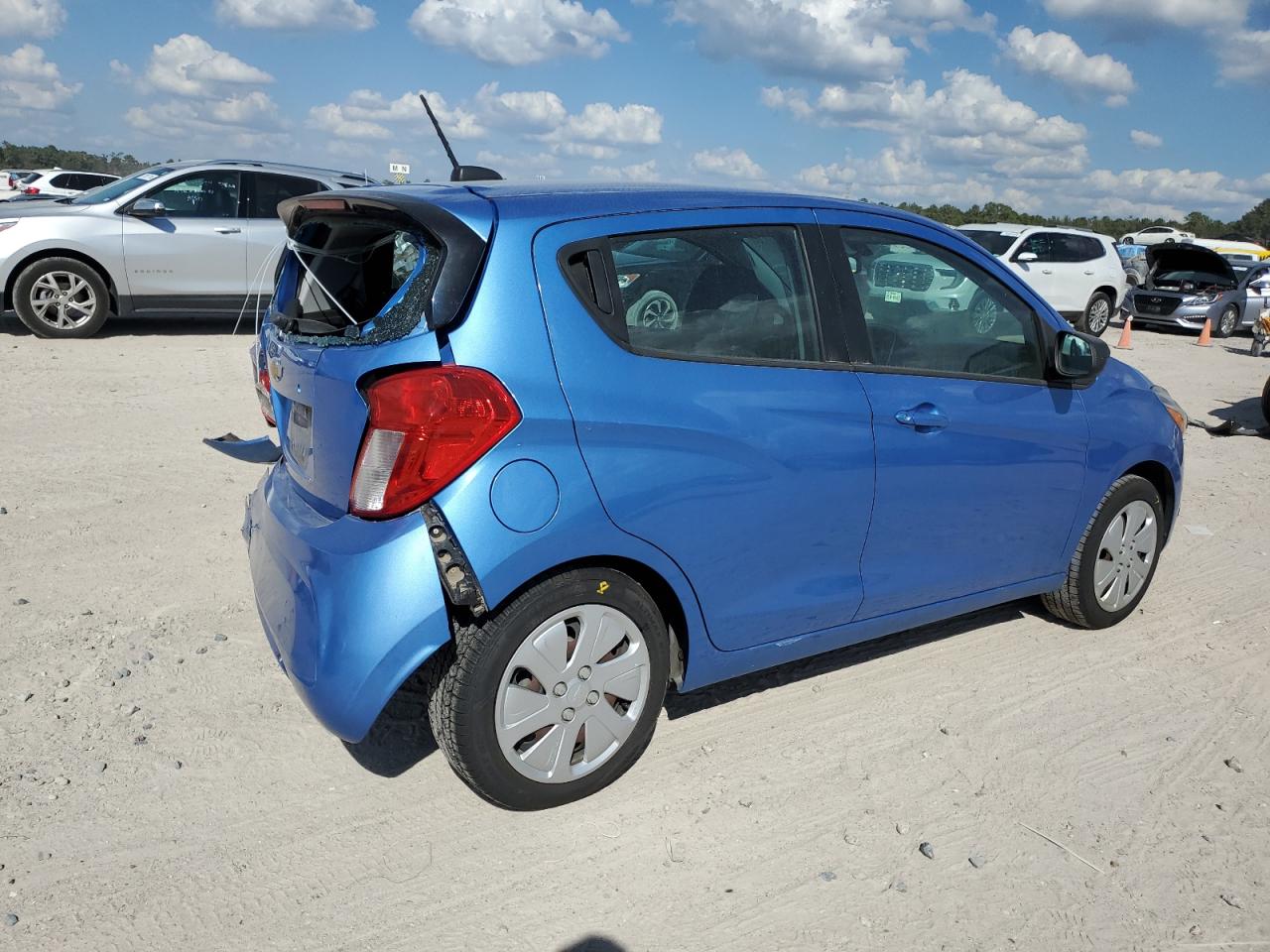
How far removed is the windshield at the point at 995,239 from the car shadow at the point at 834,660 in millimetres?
13209

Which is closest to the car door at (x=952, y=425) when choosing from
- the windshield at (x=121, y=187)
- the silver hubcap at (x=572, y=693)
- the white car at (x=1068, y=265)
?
the silver hubcap at (x=572, y=693)

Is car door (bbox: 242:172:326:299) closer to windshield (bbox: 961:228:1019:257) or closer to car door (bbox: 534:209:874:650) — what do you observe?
car door (bbox: 534:209:874:650)

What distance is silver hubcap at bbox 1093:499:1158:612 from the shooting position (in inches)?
183

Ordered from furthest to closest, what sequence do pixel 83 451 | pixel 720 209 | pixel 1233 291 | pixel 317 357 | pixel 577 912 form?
pixel 1233 291
pixel 83 451
pixel 720 209
pixel 317 357
pixel 577 912

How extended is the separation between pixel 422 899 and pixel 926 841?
4.81 ft

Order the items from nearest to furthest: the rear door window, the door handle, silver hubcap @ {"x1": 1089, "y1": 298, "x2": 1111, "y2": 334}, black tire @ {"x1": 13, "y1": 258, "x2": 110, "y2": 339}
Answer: the rear door window < the door handle < black tire @ {"x1": 13, "y1": 258, "x2": 110, "y2": 339} < silver hubcap @ {"x1": 1089, "y1": 298, "x2": 1111, "y2": 334}

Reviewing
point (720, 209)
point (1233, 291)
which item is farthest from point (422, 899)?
point (1233, 291)

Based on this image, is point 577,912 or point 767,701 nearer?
point 577,912

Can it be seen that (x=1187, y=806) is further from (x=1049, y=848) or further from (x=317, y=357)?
(x=317, y=357)

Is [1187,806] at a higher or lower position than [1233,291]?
lower

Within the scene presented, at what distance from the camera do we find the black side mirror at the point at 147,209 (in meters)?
10.9

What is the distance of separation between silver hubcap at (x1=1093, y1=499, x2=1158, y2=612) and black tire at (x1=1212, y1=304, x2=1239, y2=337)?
16347 mm

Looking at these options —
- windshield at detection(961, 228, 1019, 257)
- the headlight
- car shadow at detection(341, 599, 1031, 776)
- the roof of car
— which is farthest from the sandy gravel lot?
windshield at detection(961, 228, 1019, 257)

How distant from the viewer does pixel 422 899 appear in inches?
112
